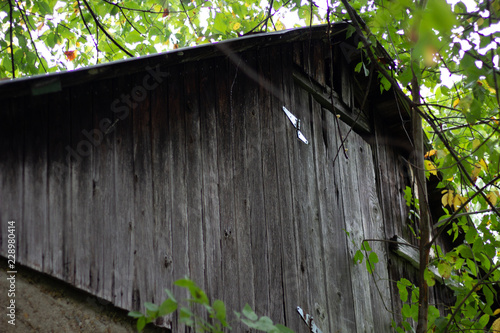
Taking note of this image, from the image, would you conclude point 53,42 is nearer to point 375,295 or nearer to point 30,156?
point 30,156

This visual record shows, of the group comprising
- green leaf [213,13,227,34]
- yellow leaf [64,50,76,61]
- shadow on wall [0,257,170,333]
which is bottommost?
shadow on wall [0,257,170,333]

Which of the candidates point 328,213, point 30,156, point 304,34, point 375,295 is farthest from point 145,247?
point 375,295

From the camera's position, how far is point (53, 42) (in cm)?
596

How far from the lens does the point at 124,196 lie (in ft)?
10.1

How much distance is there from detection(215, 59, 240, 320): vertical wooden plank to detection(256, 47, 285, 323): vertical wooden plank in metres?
0.24

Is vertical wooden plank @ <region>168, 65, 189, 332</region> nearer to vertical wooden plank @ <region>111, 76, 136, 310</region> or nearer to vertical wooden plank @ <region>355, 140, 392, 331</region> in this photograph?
vertical wooden plank @ <region>111, 76, 136, 310</region>

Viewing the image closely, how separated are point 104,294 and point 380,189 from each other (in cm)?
340

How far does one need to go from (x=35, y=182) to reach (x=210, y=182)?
106cm

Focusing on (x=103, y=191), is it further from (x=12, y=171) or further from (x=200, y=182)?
(x=200, y=182)

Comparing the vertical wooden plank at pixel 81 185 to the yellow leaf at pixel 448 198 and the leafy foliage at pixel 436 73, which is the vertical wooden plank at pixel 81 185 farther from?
the yellow leaf at pixel 448 198

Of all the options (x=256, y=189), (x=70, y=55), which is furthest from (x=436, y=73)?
(x=70, y=55)

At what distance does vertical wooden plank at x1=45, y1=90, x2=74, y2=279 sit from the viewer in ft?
8.95

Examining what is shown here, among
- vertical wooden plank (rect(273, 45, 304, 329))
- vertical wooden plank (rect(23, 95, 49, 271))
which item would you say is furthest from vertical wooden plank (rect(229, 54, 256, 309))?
vertical wooden plank (rect(23, 95, 49, 271))

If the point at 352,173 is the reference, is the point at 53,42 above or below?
above
